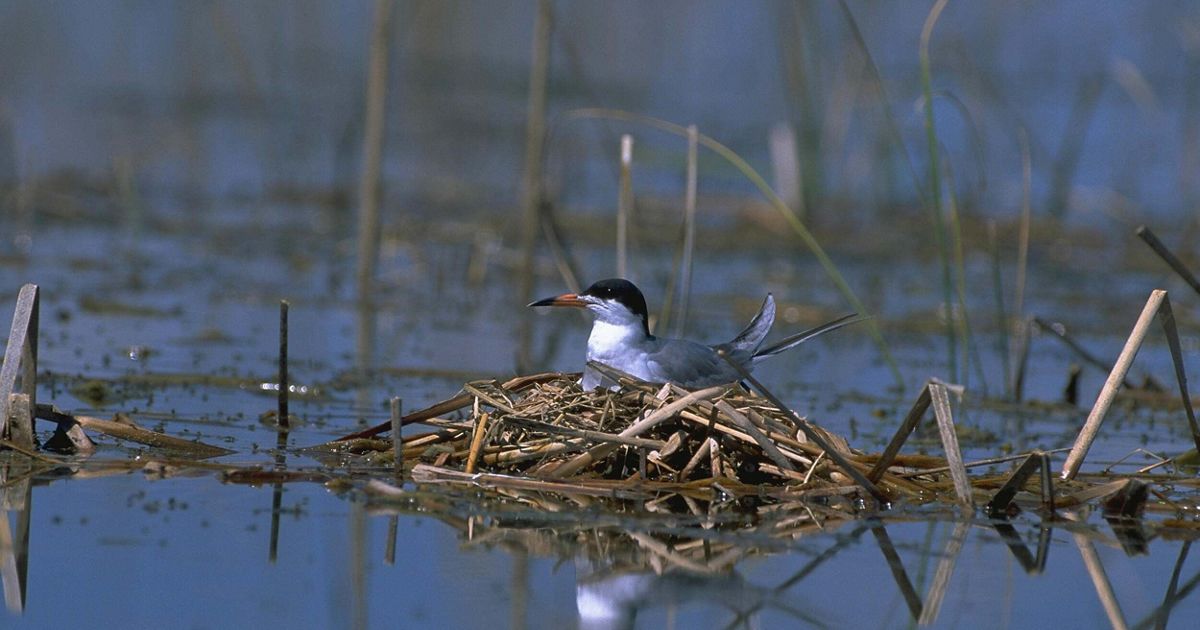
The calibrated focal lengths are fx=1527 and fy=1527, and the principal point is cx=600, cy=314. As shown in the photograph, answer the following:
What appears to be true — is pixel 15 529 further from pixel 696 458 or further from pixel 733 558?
pixel 696 458

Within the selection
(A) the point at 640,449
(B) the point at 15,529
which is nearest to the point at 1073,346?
(A) the point at 640,449

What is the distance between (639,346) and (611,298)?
24 centimetres

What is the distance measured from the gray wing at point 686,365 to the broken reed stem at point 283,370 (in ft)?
4.40

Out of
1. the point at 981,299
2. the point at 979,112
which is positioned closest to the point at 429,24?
the point at 979,112

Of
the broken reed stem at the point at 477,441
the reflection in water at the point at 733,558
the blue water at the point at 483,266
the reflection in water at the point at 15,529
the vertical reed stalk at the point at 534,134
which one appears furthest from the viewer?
the vertical reed stalk at the point at 534,134

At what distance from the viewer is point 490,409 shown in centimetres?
512

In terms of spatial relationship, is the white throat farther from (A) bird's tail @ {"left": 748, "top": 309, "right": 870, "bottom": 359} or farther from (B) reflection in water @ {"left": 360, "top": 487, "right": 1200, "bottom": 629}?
(B) reflection in water @ {"left": 360, "top": 487, "right": 1200, "bottom": 629}

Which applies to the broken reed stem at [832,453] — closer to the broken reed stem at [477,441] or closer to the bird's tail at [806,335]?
the broken reed stem at [477,441]

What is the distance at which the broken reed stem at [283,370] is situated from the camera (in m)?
5.46

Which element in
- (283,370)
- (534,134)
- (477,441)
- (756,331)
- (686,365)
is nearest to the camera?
(477,441)

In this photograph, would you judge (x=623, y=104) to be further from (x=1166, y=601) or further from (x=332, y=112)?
(x=1166, y=601)

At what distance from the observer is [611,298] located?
5961 mm

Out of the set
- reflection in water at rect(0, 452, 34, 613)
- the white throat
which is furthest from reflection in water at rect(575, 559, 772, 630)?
the white throat

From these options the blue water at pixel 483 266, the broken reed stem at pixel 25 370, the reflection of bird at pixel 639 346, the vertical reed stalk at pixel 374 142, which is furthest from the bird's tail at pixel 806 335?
the vertical reed stalk at pixel 374 142
